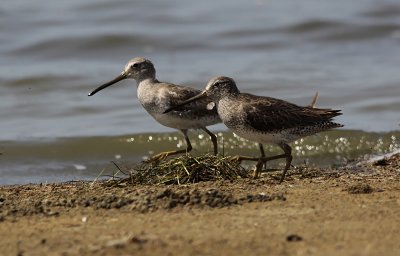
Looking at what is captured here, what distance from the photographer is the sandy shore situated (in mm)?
6211

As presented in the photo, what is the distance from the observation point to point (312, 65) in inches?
690

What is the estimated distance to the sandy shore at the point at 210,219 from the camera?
621 cm

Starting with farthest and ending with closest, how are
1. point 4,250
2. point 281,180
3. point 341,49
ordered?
point 341,49 → point 281,180 → point 4,250

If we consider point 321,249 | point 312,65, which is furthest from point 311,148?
point 321,249

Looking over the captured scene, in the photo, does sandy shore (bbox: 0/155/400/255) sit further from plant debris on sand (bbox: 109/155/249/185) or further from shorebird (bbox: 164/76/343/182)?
shorebird (bbox: 164/76/343/182)

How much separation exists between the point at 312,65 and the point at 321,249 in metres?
11.6

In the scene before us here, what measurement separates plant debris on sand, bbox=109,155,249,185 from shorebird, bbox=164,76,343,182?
1.14ft

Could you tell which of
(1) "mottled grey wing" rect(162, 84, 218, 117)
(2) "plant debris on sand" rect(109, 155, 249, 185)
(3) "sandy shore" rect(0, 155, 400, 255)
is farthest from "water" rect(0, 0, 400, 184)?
(3) "sandy shore" rect(0, 155, 400, 255)

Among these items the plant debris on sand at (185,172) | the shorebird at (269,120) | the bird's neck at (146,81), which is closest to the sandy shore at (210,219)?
the plant debris on sand at (185,172)

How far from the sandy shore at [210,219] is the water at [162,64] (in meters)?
3.25

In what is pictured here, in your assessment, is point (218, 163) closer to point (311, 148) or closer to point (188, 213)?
point (188, 213)

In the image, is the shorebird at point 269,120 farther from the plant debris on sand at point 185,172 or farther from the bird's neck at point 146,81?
the bird's neck at point 146,81

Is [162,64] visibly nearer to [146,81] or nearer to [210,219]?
[146,81]

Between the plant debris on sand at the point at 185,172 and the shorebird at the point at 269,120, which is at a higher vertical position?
the shorebird at the point at 269,120
